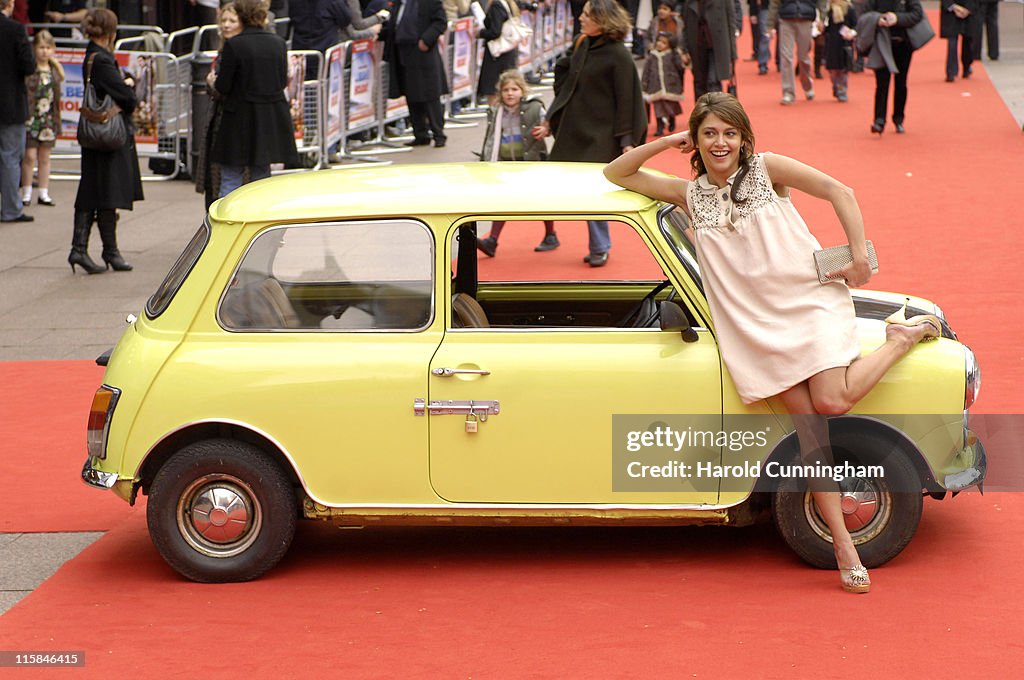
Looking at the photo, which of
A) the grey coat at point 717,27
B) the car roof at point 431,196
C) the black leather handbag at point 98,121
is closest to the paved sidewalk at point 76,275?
the black leather handbag at point 98,121

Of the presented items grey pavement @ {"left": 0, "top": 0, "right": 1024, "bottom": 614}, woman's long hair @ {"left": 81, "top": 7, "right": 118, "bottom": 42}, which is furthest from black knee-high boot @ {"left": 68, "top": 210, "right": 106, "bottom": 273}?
woman's long hair @ {"left": 81, "top": 7, "right": 118, "bottom": 42}

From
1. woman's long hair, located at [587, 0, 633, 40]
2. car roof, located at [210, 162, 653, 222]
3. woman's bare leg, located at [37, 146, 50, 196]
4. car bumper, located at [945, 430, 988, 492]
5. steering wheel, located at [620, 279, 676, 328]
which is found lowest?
car bumper, located at [945, 430, 988, 492]

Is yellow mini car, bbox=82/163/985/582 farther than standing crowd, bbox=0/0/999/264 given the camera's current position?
No

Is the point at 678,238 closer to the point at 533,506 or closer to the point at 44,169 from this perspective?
the point at 533,506

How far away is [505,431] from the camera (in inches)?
234

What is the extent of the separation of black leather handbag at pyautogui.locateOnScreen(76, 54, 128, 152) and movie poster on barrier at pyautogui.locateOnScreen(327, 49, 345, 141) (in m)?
5.40

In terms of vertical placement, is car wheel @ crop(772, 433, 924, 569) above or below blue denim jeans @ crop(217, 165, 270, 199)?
below

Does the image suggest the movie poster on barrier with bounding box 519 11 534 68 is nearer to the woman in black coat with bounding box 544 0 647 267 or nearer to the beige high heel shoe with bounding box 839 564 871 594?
the woman in black coat with bounding box 544 0 647 267

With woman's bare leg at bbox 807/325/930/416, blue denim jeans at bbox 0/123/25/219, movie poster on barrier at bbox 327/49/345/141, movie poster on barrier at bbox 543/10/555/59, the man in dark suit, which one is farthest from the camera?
movie poster on barrier at bbox 543/10/555/59

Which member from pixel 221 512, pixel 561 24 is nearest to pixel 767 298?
pixel 221 512

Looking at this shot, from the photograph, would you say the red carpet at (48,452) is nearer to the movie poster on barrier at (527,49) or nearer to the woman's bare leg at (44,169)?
the woman's bare leg at (44,169)

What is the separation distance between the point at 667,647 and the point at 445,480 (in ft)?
3.66

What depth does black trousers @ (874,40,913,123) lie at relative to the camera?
1847cm

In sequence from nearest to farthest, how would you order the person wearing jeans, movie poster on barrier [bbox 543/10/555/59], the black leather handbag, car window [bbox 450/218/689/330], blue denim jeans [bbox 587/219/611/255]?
1. car window [bbox 450/218/689/330]
2. the black leather handbag
3. blue denim jeans [bbox 587/219/611/255]
4. the person wearing jeans
5. movie poster on barrier [bbox 543/10/555/59]
